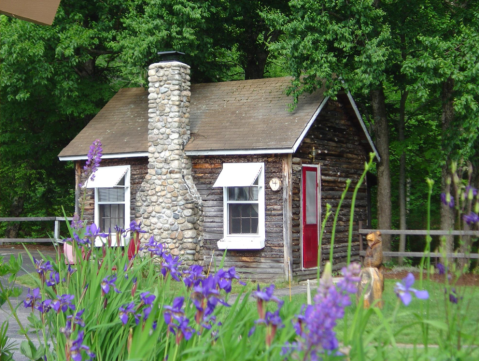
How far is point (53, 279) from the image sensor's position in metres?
3.53

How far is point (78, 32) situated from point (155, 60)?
7.73ft

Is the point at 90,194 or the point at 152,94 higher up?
the point at 152,94

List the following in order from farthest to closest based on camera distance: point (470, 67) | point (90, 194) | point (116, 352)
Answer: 1. point (90, 194)
2. point (470, 67)
3. point (116, 352)

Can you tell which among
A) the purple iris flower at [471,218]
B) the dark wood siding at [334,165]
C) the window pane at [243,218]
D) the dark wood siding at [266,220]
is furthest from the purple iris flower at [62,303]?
the window pane at [243,218]

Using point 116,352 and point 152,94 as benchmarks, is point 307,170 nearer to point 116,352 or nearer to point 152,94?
point 152,94

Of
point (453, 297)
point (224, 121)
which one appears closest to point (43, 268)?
point (453, 297)

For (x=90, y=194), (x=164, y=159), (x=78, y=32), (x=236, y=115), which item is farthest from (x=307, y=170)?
(x=78, y=32)

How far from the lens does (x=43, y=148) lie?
853 inches

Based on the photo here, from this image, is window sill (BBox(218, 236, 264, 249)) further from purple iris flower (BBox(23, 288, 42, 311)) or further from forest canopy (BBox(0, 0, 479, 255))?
purple iris flower (BBox(23, 288, 42, 311))

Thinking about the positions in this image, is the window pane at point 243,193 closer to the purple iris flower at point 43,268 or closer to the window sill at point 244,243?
the window sill at point 244,243

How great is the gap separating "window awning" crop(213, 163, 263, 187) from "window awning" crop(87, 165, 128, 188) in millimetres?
2967

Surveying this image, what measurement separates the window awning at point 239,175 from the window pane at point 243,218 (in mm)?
747

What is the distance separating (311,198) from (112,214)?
5.18 metres

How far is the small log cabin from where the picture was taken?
1343 centimetres
